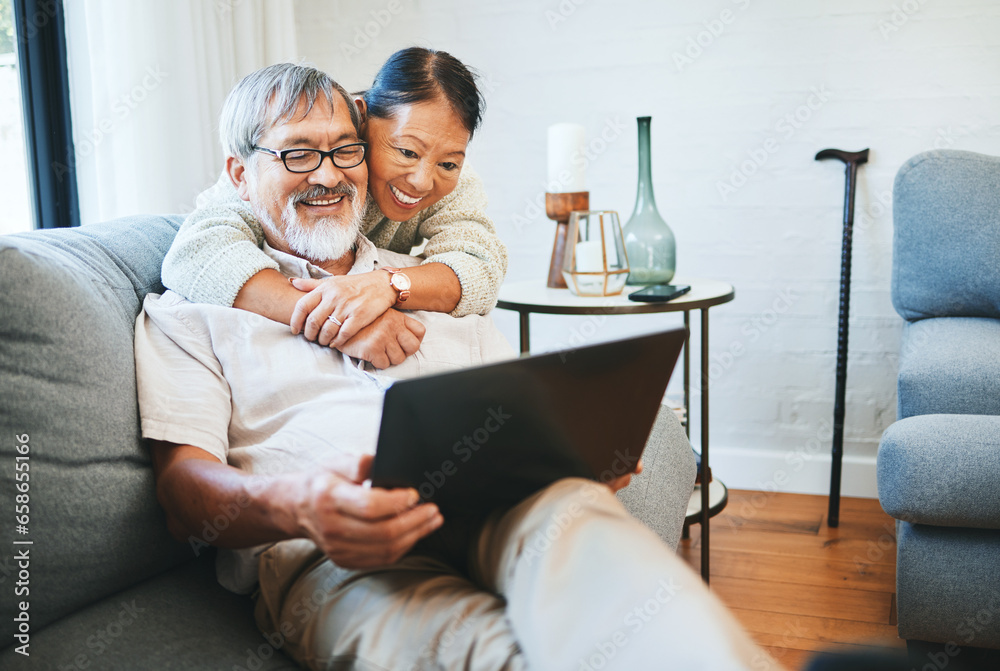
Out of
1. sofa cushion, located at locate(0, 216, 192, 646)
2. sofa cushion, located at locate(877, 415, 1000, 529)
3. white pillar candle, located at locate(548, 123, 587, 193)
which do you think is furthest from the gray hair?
sofa cushion, located at locate(877, 415, 1000, 529)

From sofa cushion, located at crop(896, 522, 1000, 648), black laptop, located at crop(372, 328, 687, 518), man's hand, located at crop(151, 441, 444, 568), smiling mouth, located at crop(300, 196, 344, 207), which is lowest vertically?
sofa cushion, located at crop(896, 522, 1000, 648)

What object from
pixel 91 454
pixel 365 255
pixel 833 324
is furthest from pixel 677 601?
pixel 833 324

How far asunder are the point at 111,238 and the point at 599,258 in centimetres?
101

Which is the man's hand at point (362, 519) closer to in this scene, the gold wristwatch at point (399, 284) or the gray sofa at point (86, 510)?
the gray sofa at point (86, 510)

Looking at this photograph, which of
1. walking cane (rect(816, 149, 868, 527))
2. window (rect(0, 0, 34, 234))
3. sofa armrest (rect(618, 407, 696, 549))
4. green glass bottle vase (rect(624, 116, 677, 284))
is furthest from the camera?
walking cane (rect(816, 149, 868, 527))

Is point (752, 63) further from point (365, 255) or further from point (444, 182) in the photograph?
point (365, 255)

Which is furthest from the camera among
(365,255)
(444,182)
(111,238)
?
(444,182)

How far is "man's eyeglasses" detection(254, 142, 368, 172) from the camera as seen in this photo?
1.26m

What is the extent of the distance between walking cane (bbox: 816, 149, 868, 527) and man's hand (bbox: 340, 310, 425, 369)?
4.67 ft

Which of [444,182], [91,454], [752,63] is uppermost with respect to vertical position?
[752,63]

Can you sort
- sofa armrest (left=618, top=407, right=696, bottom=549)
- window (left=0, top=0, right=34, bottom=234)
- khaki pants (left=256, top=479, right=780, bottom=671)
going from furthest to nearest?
window (left=0, top=0, right=34, bottom=234)
sofa armrest (left=618, top=407, right=696, bottom=549)
khaki pants (left=256, top=479, right=780, bottom=671)

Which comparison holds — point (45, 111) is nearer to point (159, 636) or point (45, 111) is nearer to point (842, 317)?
point (159, 636)

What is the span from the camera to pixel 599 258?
1.84 metres

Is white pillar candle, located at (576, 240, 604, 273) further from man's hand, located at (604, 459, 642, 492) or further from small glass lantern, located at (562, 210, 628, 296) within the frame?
man's hand, located at (604, 459, 642, 492)
